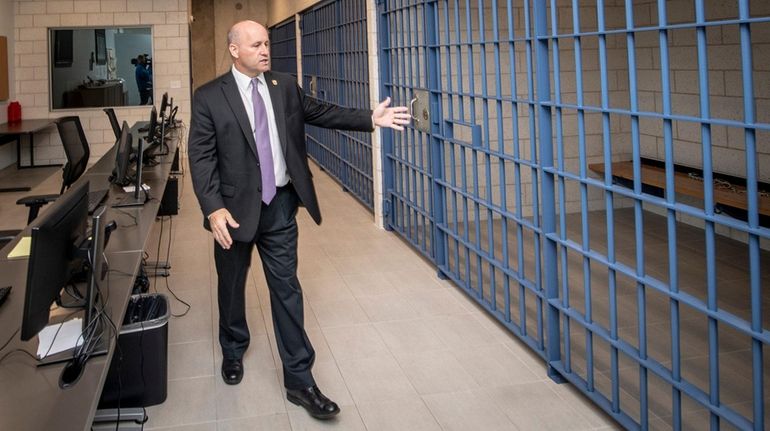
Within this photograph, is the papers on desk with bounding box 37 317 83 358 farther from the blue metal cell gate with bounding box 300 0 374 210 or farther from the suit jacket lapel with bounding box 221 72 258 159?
the blue metal cell gate with bounding box 300 0 374 210

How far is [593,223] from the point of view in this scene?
22.0ft

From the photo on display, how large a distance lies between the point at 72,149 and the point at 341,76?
3.58 meters

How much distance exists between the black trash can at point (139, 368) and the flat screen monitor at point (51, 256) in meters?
0.84

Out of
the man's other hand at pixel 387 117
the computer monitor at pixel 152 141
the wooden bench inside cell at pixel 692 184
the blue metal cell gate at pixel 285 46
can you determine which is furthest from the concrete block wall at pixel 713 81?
the blue metal cell gate at pixel 285 46

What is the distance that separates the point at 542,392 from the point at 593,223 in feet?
12.0

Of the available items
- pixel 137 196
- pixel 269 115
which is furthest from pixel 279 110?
pixel 137 196

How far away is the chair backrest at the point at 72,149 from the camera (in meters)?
5.40

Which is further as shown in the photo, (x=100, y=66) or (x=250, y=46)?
(x=100, y=66)

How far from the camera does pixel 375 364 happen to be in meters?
→ 3.65

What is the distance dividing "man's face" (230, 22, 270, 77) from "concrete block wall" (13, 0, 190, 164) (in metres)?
8.87

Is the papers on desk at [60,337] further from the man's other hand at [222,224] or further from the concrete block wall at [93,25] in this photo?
the concrete block wall at [93,25]

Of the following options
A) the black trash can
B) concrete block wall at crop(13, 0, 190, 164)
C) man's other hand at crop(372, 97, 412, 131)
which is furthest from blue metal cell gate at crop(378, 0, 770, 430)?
concrete block wall at crop(13, 0, 190, 164)

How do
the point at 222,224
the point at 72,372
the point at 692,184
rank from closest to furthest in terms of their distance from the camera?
the point at 72,372
the point at 222,224
the point at 692,184

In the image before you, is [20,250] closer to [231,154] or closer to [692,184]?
[231,154]
